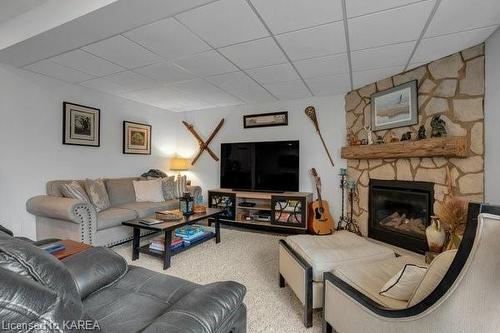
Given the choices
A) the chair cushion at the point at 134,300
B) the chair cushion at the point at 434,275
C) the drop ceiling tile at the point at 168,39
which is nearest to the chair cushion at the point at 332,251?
the chair cushion at the point at 434,275

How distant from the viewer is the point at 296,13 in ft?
5.98

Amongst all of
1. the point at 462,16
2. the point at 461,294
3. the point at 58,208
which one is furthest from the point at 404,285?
Answer: the point at 58,208

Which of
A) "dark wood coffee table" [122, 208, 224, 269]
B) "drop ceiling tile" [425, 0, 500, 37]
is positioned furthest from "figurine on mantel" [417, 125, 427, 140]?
"dark wood coffee table" [122, 208, 224, 269]

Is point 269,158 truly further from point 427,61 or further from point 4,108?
point 4,108

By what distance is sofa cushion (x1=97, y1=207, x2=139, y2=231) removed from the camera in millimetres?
2834

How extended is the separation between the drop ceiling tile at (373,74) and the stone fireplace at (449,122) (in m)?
0.09

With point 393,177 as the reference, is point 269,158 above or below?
above

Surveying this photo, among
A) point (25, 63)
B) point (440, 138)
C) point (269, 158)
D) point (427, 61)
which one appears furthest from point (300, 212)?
point (25, 63)

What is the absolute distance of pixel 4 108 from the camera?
280cm

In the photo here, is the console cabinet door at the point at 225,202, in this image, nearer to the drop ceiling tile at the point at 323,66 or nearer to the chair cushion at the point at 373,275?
the drop ceiling tile at the point at 323,66

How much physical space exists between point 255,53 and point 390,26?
117 cm

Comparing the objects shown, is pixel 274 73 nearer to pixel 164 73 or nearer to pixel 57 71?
pixel 164 73

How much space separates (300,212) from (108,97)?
347 centimetres

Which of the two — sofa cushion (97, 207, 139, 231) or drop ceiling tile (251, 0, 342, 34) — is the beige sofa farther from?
drop ceiling tile (251, 0, 342, 34)
